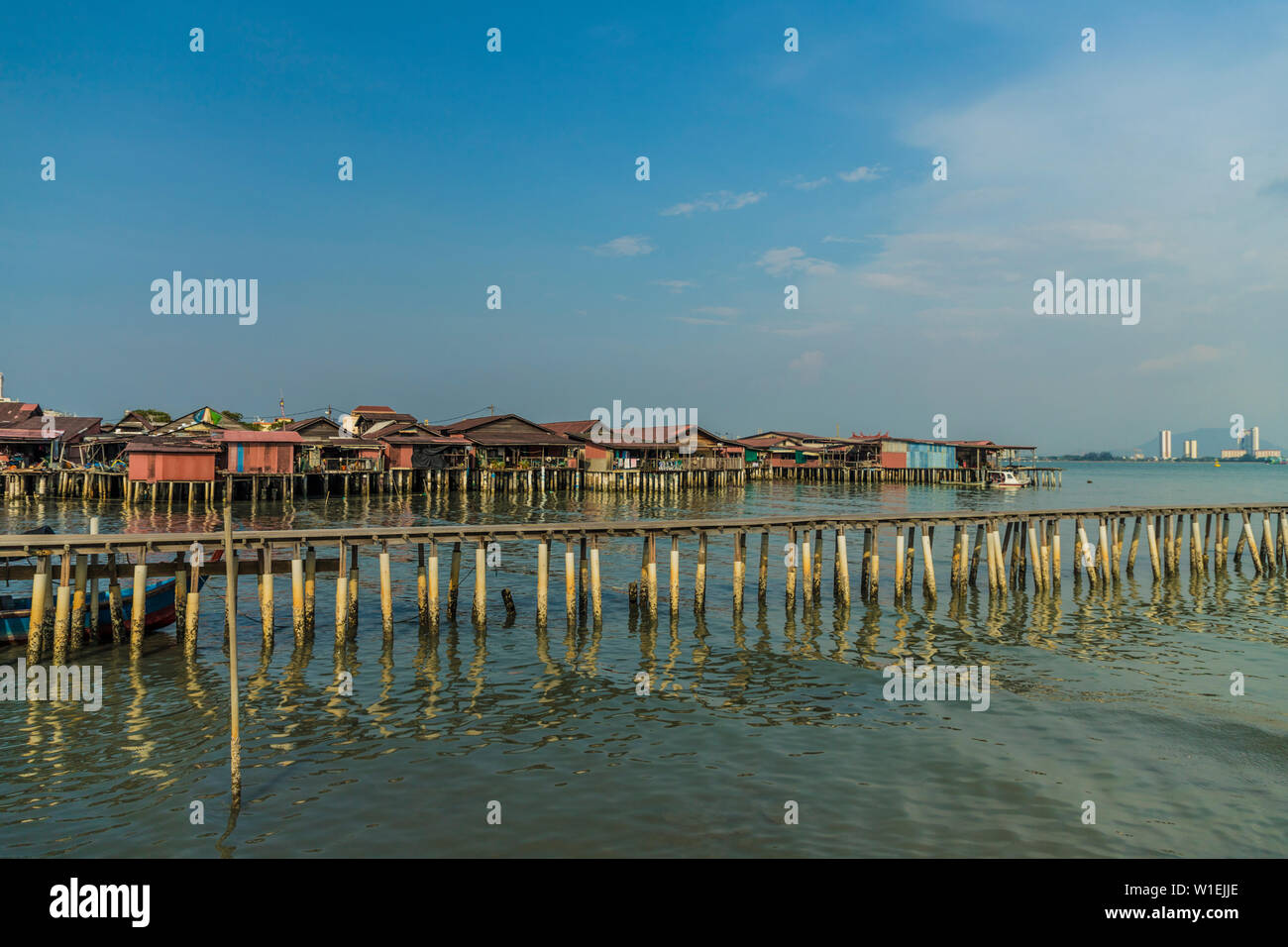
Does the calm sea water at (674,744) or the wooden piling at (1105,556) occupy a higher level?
the wooden piling at (1105,556)

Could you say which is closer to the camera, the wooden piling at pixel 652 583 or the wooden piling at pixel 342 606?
the wooden piling at pixel 342 606

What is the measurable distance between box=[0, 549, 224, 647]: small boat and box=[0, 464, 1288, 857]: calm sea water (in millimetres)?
447

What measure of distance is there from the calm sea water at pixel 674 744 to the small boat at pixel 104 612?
0.45 metres

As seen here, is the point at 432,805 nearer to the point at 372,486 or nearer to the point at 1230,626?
the point at 1230,626

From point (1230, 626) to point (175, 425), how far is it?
62300mm

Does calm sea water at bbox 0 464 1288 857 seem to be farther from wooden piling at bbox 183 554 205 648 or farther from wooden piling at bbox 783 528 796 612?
wooden piling at bbox 783 528 796 612

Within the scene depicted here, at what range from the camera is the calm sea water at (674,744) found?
9.48 metres

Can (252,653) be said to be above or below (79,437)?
below

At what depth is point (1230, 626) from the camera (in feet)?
68.7

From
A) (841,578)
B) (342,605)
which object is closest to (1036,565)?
(841,578)

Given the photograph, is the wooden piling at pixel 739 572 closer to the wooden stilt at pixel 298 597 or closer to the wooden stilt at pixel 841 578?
the wooden stilt at pixel 841 578

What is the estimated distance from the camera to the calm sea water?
9.48m

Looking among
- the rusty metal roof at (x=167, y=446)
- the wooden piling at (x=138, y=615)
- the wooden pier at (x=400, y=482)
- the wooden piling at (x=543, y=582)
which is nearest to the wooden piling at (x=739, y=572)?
the wooden piling at (x=543, y=582)
